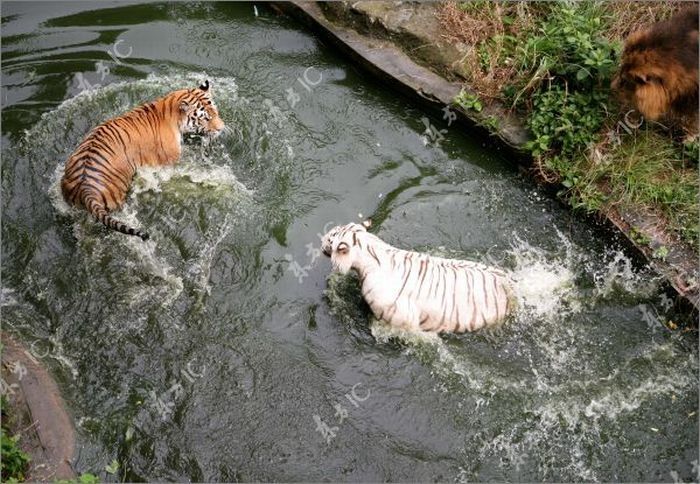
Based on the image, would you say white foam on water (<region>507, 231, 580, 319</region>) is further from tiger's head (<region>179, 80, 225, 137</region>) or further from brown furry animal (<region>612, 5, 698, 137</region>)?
tiger's head (<region>179, 80, 225, 137</region>)

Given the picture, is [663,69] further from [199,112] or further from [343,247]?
[199,112]

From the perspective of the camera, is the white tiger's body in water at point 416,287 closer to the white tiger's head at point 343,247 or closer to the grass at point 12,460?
the white tiger's head at point 343,247

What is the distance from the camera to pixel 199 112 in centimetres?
501

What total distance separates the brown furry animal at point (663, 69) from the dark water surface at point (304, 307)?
979 millimetres

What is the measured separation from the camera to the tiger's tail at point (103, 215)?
402 cm

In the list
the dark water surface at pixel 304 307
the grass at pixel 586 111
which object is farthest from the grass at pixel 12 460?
the grass at pixel 586 111

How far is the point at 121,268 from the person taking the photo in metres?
4.56

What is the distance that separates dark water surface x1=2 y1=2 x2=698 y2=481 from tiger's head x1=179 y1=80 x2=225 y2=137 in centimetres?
25

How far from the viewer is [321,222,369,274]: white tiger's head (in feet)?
13.4

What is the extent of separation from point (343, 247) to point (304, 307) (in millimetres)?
629

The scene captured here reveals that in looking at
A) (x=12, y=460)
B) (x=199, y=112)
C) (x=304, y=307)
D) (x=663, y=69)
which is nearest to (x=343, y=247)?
(x=304, y=307)

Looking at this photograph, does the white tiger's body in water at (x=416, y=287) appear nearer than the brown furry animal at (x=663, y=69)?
Yes

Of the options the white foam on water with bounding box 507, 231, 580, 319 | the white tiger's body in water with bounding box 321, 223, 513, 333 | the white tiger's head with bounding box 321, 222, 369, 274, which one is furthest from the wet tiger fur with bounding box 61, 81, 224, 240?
the white foam on water with bounding box 507, 231, 580, 319

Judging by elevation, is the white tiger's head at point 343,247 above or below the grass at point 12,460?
above
